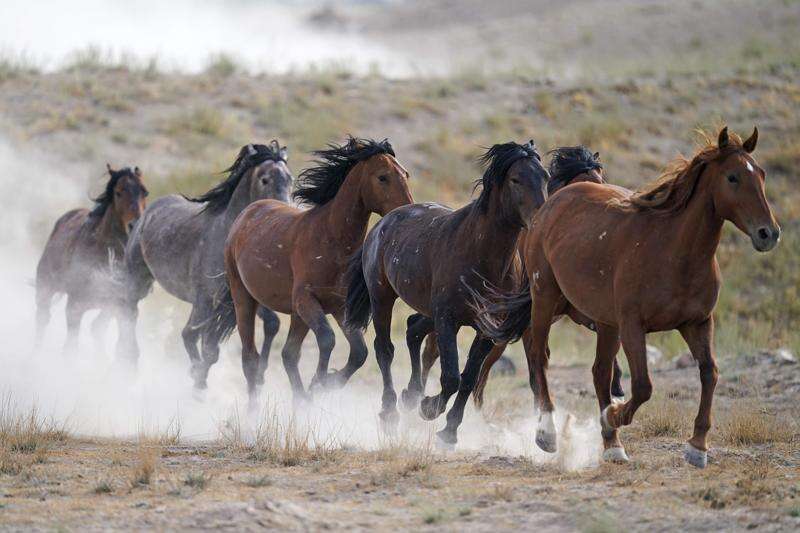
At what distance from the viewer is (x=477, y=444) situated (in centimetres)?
938

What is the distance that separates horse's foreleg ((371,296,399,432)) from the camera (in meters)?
9.68

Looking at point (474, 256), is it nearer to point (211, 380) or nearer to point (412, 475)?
point (412, 475)

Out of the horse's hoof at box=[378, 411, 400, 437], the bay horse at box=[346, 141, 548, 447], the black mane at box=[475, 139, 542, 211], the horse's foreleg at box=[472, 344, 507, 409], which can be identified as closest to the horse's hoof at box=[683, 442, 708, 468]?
the bay horse at box=[346, 141, 548, 447]

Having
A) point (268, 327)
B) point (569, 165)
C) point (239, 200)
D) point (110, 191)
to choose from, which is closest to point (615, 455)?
point (569, 165)

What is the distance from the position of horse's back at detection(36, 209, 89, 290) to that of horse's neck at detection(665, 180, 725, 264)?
9.19 meters

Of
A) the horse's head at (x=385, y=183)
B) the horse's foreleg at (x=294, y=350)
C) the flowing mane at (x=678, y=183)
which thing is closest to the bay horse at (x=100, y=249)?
the horse's foreleg at (x=294, y=350)

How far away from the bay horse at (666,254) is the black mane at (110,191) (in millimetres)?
7403

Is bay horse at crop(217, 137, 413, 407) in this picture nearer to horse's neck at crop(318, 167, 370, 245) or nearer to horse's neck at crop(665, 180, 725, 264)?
horse's neck at crop(318, 167, 370, 245)

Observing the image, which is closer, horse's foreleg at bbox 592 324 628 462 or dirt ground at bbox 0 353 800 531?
dirt ground at bbox 0 353 800 531

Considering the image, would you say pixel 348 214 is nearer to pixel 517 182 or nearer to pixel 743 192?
pixel 517 182

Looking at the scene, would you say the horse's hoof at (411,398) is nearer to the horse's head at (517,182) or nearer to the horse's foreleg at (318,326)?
the horse's foreleg at (318,326)

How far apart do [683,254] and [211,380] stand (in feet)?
25.1

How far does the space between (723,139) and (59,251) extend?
9.81 meters

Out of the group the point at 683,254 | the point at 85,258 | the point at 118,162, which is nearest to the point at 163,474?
the point at 683,254
